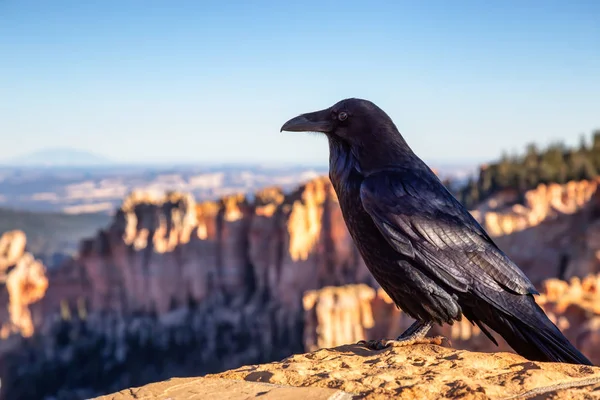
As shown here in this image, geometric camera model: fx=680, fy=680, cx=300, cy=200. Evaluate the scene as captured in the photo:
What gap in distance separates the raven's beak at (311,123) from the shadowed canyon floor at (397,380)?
4.85 feet

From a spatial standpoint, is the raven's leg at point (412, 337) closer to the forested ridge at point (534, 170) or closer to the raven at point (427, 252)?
the raven at point (427, 252)

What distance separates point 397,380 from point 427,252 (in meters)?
0.89

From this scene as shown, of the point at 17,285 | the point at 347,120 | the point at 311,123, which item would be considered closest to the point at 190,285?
the point at 17,285

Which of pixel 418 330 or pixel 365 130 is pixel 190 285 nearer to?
pixel 418 330

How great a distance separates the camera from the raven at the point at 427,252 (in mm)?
4094

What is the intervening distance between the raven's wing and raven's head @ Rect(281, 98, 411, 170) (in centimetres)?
18

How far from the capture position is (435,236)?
4.13 m

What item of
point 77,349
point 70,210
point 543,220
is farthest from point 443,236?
point 70,210

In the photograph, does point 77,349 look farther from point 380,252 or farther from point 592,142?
point 380,252

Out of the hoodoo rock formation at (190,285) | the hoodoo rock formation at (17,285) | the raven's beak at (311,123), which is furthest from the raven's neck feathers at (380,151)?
the hoodoo rock formation at (17,285)

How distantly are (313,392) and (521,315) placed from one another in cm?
147

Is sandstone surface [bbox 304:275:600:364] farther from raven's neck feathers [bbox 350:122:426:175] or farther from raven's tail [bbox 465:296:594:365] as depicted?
raven's neck feathers [bbox 350:122:426:175]

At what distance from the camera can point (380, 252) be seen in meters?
4.19

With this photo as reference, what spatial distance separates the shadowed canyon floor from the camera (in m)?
3.31
